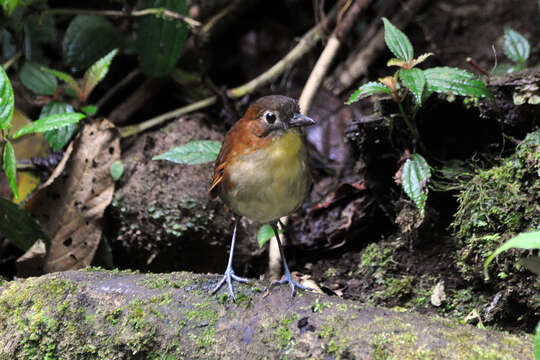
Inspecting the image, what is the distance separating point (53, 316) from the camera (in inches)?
88.4

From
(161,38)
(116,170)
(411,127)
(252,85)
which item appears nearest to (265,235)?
(411,127)

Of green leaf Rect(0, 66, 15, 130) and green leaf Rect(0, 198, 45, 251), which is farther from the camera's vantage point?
green leaf Rect(0, 198, 45, 251)

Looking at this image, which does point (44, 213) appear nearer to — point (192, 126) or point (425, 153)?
point (192, 126)

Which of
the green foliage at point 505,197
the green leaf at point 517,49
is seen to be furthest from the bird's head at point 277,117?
the green leaf at point 517,49

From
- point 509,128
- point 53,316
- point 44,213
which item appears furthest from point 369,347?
point 44,213

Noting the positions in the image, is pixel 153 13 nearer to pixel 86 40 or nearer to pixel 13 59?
pixel 86 40

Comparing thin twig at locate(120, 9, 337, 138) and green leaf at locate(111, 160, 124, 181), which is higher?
thin twig at locate(120, 9, 337, 138)

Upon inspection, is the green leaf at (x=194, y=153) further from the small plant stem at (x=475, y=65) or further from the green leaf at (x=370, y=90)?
the small plant stem at (x=475, y=65)

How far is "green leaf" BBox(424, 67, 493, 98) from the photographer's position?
2.49m

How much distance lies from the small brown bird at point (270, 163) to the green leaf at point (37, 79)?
6.54 ft

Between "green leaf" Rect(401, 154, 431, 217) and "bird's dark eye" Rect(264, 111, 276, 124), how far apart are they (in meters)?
0.75

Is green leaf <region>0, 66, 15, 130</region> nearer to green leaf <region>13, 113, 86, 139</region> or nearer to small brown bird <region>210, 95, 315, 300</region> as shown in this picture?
green leaf <region>13, 113, 86, 139</region>

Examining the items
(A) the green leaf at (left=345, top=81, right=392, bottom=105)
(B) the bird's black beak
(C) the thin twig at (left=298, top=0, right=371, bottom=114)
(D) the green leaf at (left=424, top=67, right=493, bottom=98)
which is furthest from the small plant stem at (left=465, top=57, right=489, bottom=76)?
(C) the thin twig at (left=298, top=0, right=371, bottom=114)

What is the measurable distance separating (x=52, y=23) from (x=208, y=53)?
1358mm
